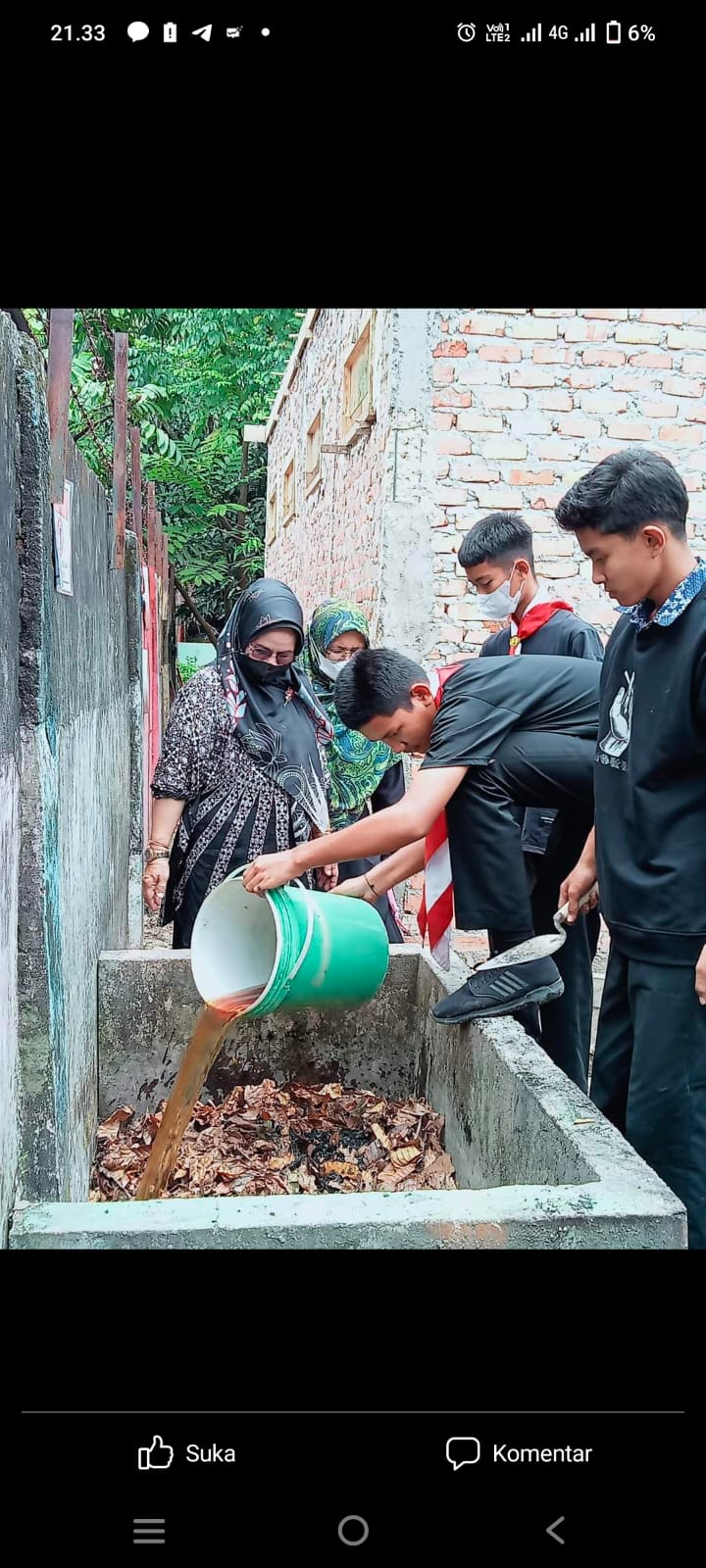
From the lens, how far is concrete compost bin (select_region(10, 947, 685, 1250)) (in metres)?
1.80

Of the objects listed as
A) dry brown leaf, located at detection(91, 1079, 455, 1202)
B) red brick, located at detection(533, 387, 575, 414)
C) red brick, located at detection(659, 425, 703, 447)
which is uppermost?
red brick, located at detection(533, 387, 575, 414)

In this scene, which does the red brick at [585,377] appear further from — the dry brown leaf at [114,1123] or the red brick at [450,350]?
the dry brown leaf at [114,1123]

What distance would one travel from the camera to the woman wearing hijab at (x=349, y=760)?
4645 millimetres

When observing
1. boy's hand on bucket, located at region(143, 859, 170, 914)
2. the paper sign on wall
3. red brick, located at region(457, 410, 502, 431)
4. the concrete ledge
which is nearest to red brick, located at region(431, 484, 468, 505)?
red brick, located at region(457, 410, 502, 431)

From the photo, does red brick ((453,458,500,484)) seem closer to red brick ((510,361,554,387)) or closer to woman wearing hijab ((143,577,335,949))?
red brick ((510,361,554,387))

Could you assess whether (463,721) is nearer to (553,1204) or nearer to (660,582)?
(660,582)

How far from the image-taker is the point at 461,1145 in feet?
9.62

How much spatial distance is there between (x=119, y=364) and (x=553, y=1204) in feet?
13.3

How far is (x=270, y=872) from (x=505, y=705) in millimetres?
874

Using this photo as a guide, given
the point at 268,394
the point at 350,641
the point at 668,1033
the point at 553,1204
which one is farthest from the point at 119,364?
the point at 268,394

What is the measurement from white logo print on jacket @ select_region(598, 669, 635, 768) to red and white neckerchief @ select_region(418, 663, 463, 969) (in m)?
0.67

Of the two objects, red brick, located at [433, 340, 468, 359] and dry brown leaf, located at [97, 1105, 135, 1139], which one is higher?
red brick, located at [433, 340, 468, 359]

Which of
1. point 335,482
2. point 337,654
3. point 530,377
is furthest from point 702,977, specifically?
point 335,482

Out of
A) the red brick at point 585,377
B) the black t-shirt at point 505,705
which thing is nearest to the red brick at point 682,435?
the red brick at point 585,377
